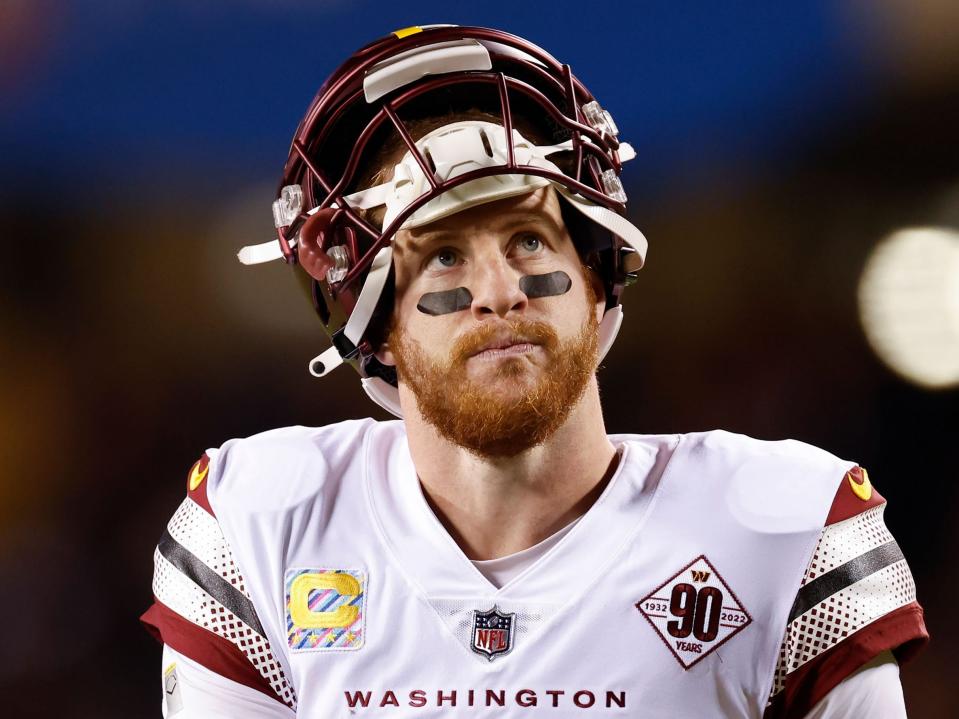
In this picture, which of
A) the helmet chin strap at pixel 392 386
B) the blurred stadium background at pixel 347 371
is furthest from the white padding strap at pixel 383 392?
the blurred stadium background at pixel 347 371

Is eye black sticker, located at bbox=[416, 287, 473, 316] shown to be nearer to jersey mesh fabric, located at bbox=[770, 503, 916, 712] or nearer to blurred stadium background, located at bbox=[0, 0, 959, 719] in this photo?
jersey mesh fabric, located at bbox=[770, 503, 916, 712]

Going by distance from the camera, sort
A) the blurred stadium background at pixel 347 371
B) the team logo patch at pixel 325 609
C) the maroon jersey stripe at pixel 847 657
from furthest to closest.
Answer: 1. the blurred stadium background at pixel 347 371
2. the team logo patch at pixel 325 609
3. the maroon jersey stripe at pixel 847 657

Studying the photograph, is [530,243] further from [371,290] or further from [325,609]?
[325,609]

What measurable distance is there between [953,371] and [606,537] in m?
1.83

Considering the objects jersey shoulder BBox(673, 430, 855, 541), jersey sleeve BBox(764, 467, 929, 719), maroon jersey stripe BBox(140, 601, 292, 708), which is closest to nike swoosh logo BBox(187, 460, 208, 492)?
maroon jersey stripe BBox(140, 601, 292, 708)

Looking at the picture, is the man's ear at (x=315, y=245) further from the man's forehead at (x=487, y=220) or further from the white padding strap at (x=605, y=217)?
the white padding strap at (x=605, y=217)

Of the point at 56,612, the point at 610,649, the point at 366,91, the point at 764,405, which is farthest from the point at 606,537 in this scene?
the point at 56,612

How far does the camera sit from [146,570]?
2.56 metres

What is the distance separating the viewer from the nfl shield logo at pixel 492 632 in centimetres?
121

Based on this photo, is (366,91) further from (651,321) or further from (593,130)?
(651,321)

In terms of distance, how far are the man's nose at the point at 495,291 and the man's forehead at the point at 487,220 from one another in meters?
0.04

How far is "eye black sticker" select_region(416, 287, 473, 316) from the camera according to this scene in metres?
1.22

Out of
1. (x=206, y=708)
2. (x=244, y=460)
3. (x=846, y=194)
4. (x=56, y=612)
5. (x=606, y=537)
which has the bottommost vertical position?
(x=56, y=612)

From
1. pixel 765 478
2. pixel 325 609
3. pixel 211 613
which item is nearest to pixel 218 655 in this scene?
pixel 211 613
